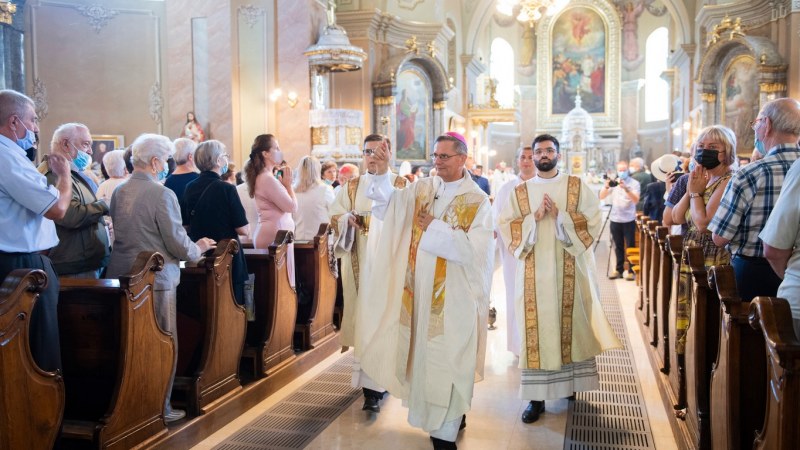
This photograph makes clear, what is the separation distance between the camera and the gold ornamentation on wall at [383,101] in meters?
15.3

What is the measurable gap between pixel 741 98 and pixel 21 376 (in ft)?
53.2

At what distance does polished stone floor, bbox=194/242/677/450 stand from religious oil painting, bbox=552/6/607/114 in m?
26.1

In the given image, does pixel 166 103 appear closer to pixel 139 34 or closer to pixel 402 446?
pixel 139 34

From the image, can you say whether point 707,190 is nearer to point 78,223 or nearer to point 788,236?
point 788,236

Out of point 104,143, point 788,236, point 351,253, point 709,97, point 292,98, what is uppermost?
point 709,97

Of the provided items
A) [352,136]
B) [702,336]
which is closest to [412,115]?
[352,136]

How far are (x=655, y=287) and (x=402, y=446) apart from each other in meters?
2.95

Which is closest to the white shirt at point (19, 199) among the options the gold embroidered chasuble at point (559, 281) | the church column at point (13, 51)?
the gold embroidered chasuble at point (559, 281)

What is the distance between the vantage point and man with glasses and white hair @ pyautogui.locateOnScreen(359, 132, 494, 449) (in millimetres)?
3729

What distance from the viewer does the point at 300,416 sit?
14.3 feet

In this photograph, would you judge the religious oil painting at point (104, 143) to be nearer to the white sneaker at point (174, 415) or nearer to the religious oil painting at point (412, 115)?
the religious oil painting at point (412, 115)

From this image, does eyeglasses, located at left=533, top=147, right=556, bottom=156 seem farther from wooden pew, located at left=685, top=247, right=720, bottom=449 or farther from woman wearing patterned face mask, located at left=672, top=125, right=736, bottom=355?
wooden pew, located at left=685, top=247, right=720, bottom=449

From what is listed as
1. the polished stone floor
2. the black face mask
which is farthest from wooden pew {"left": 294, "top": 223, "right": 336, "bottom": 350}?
the black face mask

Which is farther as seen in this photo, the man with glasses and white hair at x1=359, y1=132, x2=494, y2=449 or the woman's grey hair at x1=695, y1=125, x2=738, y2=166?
the woman's grey hair at x1=695, y1=125, x2=738, y2=166
